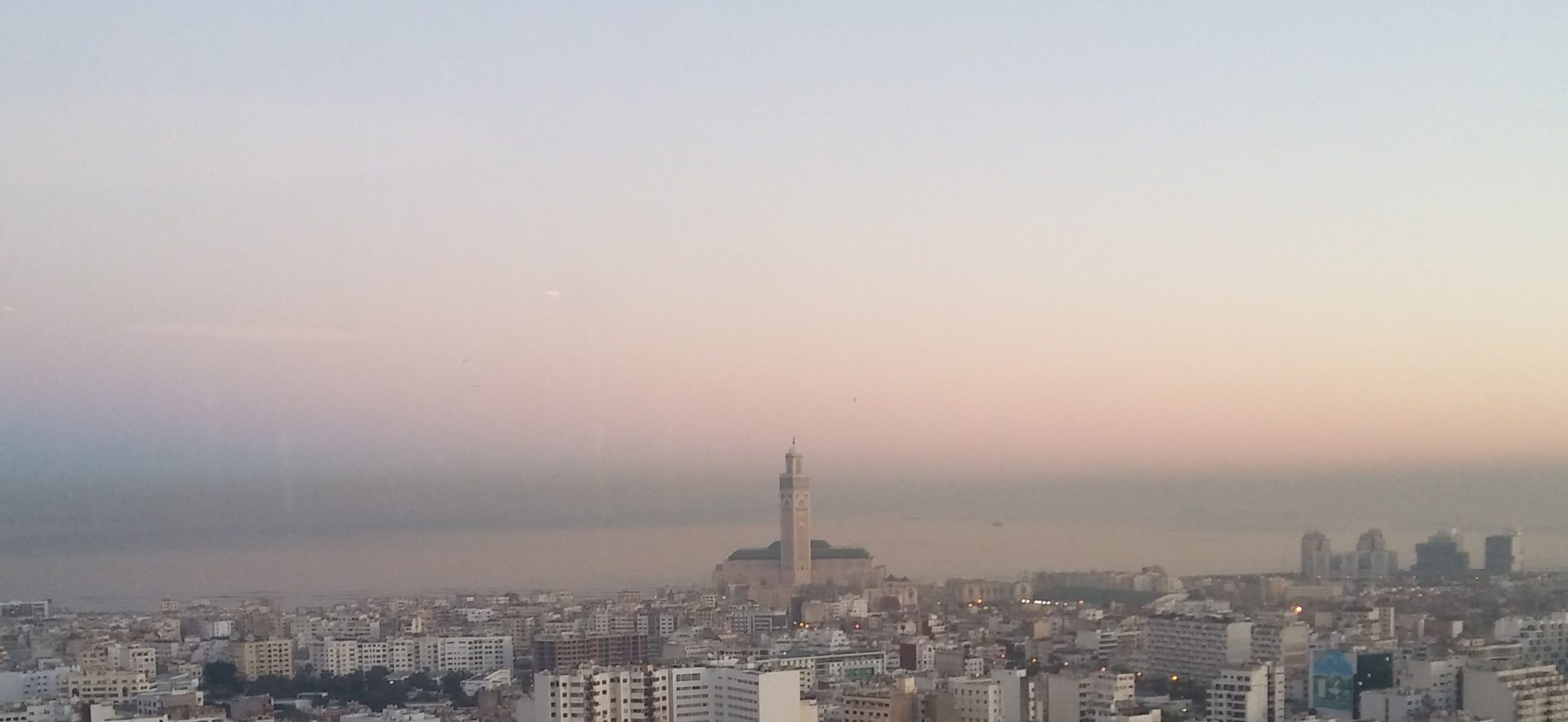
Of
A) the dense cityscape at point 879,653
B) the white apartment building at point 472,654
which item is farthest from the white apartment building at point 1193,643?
the white apartment building at point 472,654

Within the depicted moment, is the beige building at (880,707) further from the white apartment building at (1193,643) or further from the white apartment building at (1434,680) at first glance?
the white apartment building at (1434,680)

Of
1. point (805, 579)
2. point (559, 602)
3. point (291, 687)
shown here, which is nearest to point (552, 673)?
point (559, 602)

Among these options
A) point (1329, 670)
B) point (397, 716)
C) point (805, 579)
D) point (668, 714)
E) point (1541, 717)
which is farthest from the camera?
point (805, 579)

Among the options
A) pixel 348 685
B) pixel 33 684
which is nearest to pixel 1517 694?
pixel 348 685

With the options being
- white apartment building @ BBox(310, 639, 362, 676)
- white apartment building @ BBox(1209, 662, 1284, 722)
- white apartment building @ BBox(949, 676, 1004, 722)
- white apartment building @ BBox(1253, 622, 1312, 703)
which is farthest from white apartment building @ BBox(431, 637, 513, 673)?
white apartment building @ BBox(1253, 622, 1312, 703)

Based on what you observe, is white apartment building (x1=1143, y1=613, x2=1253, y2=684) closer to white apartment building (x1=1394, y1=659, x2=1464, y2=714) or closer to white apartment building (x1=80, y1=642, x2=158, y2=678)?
white apartment building (x1=1394, y1=659, x2=1464, y2=714)

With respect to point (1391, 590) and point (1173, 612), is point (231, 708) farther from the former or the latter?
point (1391, 590)

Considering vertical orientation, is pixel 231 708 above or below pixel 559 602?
below
